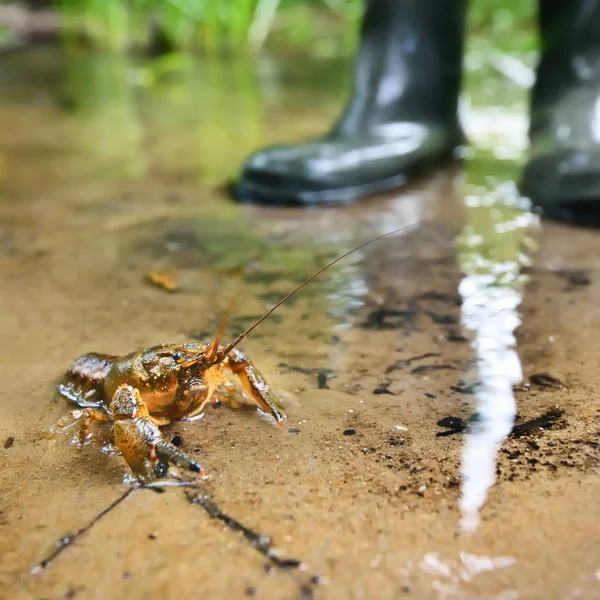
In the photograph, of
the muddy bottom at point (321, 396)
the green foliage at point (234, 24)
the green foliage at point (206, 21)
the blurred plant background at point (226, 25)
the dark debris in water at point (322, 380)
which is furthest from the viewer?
the green foliage at point (206, 21)

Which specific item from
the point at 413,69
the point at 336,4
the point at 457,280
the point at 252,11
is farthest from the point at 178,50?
the point at 457,280

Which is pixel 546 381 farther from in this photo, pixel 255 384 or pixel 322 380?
pixel 255 384

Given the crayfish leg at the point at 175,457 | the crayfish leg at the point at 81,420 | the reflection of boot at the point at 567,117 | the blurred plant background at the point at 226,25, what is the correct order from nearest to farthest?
the crayfish leg at the point at 175,457 < the crayfish leg at the point at 81,420 < the reflection of boot at the point at 567,117 < the blurred plant background at the point at 226,25

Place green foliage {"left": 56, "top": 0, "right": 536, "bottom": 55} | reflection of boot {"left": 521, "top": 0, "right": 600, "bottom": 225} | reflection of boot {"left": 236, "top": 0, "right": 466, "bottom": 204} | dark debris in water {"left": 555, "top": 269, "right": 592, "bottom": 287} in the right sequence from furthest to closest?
green foliage {"left": 56, "top": 0, "right": 536, "bottom": 55}
reflection of boot {"left": 236, "top": 0, "right": 466, "bottom": 204}
reflection of boot {"left": 521, "top": 0, "right": 600, "bottom": 225}
dark debris in water {"left": 555, "top": 269, "right": 592, "bottom": 287}

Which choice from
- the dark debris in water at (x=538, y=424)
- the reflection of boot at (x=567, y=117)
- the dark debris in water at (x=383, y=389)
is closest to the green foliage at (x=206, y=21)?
the reflection of boot at (x=567, y=117)

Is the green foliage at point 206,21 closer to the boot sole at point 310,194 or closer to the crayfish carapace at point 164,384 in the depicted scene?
the boot sole at point 310,194

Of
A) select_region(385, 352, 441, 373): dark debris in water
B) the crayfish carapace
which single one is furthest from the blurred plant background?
the crayfish carapace

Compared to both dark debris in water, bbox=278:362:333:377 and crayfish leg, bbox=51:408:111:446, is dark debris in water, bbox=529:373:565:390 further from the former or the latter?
crayfish leg, bbox=51:408:111:446
